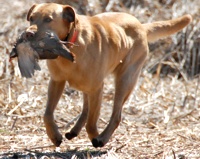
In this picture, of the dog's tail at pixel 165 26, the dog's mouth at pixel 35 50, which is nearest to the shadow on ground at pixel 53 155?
the dog's mouth at pixel 35 50

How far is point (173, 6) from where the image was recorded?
1288 centimetres

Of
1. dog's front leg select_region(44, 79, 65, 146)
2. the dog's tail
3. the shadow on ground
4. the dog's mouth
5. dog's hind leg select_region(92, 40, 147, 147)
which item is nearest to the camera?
the dog's mouth

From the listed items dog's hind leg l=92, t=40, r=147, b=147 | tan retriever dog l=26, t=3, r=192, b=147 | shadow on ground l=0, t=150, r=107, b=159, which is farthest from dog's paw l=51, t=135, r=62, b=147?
dog's hind leg l=92, t=40, r=147, b=147

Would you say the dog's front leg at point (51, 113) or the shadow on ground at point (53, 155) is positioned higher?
the dog's front leg at point (51, 113)

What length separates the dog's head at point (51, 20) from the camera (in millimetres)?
5918

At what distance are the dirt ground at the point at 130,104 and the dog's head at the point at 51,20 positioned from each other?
127cm

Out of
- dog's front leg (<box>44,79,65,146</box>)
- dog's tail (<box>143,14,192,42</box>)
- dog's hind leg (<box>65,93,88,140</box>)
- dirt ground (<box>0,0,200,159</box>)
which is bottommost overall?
dirt ground (<box>0,0,200,159</box>)

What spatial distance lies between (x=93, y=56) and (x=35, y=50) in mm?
847

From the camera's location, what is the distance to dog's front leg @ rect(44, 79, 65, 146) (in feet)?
21.9

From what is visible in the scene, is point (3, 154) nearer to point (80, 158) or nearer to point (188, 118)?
point (80, 158)

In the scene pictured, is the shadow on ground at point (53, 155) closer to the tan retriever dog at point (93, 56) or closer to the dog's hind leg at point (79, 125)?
the tan retriever dog at point (93, 56)

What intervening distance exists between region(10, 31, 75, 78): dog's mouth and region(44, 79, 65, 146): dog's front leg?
88cm

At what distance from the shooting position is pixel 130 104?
9.53 metres

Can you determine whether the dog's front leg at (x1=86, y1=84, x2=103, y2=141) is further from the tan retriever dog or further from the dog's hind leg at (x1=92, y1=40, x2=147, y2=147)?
the dog's hind leg at (x1=92, y1=40, x2=147, y2=147)
